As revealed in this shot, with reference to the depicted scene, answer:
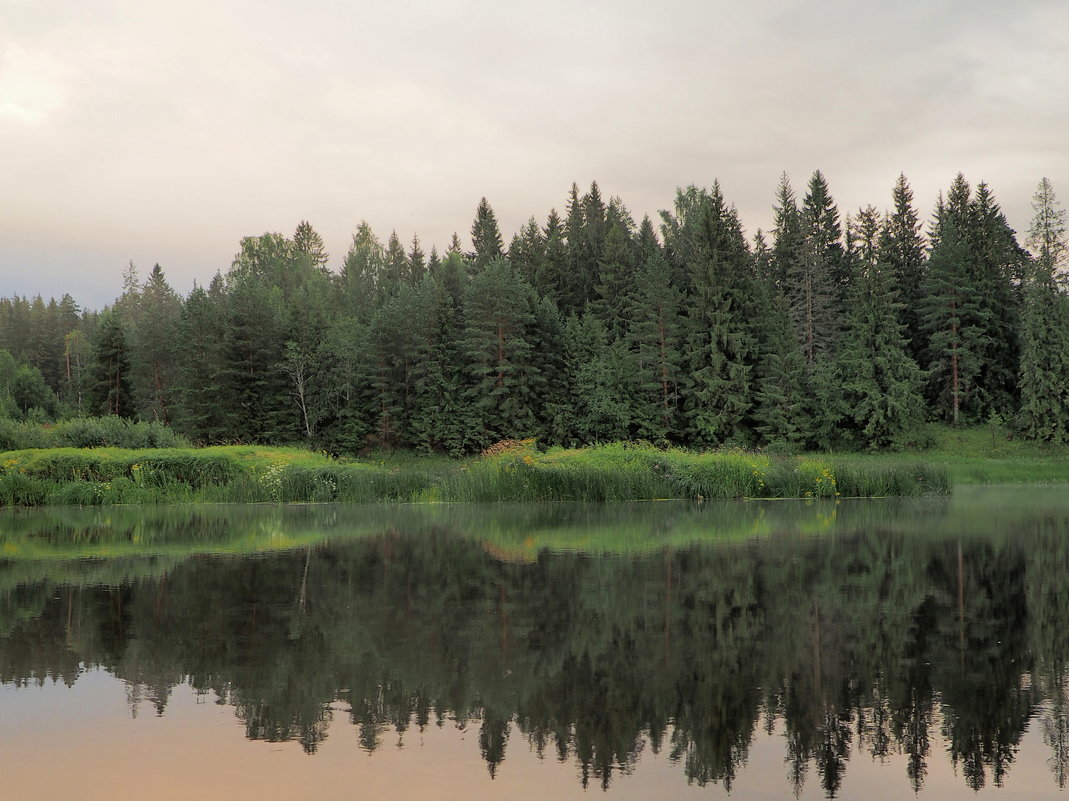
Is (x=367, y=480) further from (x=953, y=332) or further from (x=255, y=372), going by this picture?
(x=953, y=332)

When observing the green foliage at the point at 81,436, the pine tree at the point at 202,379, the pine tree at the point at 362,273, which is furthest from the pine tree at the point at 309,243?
the green foliage at the point at 81,436

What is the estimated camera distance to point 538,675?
309 inches

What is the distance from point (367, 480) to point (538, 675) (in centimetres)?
2517

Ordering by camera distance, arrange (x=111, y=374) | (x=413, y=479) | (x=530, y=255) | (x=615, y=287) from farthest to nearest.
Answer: (x=530, y=255) → (x=615, y=287) → (x=111, y=374) → (x=413, y=479)

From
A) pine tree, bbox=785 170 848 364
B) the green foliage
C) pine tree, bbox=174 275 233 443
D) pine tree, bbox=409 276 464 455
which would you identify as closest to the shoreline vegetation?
the green foliage

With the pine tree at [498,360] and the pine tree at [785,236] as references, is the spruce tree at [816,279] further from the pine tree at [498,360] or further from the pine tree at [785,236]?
the pine tree at [498,360]

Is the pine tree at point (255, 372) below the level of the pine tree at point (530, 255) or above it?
below

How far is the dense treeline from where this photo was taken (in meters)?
73.7

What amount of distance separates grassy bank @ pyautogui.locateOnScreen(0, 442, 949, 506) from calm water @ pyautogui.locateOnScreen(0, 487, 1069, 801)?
15293 mm

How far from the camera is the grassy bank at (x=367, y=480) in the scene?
31312mm

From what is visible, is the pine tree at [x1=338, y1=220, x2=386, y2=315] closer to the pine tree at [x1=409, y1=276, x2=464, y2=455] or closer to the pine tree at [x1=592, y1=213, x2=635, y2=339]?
the pine tree at [x1=409, y1=276, x2=464, y2=455]

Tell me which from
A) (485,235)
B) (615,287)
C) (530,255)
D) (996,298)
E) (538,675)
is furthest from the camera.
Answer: (485,235)

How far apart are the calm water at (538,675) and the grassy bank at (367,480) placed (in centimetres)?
1529

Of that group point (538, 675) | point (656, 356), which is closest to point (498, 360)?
point (656, 356)
